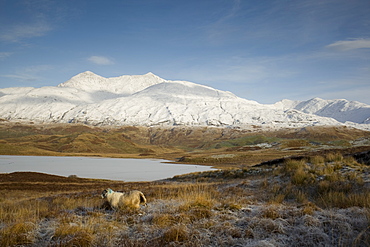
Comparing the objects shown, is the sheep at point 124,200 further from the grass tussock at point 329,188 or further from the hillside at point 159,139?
the hillside at point 159,139

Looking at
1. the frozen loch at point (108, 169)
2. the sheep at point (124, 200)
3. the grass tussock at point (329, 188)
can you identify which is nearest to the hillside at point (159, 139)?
the frozen loch at point (108, 169)

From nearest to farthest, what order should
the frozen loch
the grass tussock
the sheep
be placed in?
the grass tussock → the sheep → the frozen loch

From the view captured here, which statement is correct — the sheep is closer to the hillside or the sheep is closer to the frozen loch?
the frozen loch

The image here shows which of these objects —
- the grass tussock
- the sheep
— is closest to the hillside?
the sheep

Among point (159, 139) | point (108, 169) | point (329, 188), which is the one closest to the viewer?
point (329, 188)

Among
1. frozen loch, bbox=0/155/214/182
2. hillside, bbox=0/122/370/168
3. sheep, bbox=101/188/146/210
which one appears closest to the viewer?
sheep, bbox=101/188/146/210

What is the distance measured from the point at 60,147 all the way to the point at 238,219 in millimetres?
100561

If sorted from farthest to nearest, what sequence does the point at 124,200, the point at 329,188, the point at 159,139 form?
1. the point at 159,139
2. the point at 329,188
3. the point at 124,200

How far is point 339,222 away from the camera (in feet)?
17.8

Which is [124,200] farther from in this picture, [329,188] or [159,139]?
[159,139]

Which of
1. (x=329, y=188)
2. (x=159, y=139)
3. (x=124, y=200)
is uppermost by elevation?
(x=159, y=139)

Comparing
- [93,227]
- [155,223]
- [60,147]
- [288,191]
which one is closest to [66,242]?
[93,227]

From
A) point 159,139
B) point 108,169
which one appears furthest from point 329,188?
point 159,139

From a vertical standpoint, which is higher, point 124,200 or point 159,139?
point 159,139
